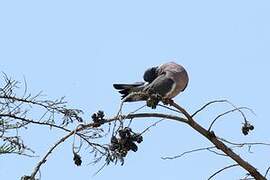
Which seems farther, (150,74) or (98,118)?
(150,74)

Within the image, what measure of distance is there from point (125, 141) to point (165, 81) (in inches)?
148

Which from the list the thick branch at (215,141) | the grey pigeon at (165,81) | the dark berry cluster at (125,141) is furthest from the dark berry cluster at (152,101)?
the grey pigeon at (165,81)

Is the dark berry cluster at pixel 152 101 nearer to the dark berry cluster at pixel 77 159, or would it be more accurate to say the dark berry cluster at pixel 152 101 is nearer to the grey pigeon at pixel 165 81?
the dark berry cluster at pixel 77 159

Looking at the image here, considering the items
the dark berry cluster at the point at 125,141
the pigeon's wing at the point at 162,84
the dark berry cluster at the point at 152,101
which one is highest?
the pigeon's wing at the point at 162,84

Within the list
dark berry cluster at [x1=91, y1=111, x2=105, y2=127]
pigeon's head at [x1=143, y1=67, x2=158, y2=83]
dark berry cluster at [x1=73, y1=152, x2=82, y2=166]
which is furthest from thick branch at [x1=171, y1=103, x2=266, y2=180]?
pigeon's head at [x1=143, y1=67, x2=158, y2=83]

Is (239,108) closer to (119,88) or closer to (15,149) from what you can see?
(15,149)

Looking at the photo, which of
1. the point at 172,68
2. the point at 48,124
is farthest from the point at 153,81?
the point at 48,124

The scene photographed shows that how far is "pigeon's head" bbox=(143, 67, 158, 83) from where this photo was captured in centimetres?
733

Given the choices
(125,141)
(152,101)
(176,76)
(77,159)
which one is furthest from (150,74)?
(125,141)

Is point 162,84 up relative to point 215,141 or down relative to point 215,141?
up

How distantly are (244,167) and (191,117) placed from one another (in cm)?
36

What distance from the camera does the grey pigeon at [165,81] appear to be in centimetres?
686

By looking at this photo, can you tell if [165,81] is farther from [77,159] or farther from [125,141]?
[125,141]

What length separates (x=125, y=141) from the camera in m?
3.41
